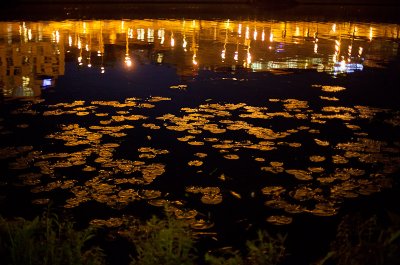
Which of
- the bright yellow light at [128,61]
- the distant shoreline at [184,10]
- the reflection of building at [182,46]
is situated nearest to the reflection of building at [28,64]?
Answer: the reflection of building at [182,46]

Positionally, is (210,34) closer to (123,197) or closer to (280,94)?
(280,94)

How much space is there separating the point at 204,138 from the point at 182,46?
40.2ft

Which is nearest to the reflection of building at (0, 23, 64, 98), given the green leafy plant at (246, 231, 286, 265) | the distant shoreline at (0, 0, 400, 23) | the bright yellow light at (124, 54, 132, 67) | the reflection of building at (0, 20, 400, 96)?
the reflection of building at (0, 20, 400, 96)

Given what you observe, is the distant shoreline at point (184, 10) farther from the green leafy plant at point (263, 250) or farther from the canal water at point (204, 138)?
the green leafy plant at point (263, 250)

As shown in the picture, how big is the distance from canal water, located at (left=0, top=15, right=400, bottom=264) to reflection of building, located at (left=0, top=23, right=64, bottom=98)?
0.07 meters

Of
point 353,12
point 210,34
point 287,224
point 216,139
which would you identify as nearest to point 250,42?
point 210,34

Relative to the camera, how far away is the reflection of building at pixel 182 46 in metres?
15.8

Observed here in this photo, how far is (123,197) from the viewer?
648 cm

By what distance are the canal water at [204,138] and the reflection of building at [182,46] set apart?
0.16m

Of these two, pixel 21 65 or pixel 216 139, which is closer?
pixel 216 139

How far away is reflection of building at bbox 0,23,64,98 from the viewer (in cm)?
1257

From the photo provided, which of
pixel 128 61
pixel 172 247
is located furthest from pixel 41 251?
pixel 128 61

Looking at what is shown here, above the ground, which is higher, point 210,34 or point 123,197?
point 210,34

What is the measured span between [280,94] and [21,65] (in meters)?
8.87
